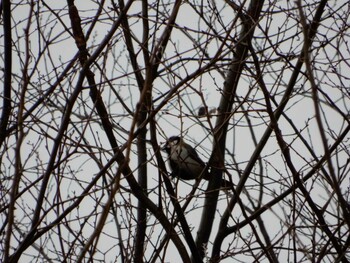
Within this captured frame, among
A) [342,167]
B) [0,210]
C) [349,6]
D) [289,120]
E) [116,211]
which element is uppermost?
[349,6]

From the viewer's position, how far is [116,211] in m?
3.86

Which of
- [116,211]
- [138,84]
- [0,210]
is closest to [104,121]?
[138,84]

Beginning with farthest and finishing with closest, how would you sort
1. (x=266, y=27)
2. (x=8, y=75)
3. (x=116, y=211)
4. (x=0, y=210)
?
1. (x=116, y=211)
2. (x=266, y=27)
3. (x=8, y=75)
4. (x=0, y=210)

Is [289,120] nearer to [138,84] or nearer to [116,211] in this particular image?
[138,84]

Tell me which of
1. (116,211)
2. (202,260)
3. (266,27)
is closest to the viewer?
(266,27)

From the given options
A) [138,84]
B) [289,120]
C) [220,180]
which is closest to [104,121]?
[138,84]

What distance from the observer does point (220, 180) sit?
4516 mm

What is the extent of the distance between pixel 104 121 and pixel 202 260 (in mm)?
1111

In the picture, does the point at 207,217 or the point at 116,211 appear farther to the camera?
the point at 207,217

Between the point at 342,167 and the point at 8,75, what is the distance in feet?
6.22

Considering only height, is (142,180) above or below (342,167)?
above

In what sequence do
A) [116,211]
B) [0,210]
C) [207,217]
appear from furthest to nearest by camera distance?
1. [207,217]
2. [116,211]
3. [0,210]

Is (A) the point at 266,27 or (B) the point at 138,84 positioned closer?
(A) the point at 266,27

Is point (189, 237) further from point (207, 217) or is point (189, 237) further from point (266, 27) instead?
point (266, 27)
